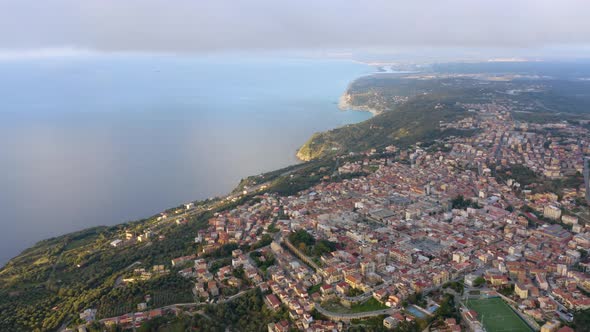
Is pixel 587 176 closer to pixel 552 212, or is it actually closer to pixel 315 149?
pixel 552 212

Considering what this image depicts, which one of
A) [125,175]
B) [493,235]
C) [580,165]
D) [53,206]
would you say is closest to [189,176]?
[125,175]

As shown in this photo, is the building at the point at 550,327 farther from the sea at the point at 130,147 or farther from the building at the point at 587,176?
the sea at the point at 130,147

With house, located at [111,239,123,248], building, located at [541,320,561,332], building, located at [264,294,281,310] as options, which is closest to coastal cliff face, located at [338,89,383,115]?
house, located at [111,239,123,248]

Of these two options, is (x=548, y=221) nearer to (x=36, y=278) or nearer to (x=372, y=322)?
(x=372, y=322)

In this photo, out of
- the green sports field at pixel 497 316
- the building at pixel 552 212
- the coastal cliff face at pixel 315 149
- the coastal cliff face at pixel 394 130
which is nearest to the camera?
the green sports field at pixel 497 316

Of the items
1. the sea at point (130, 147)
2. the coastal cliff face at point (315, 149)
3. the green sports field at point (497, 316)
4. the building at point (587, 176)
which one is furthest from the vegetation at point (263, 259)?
the coastal cliff face at point (315, 149)
